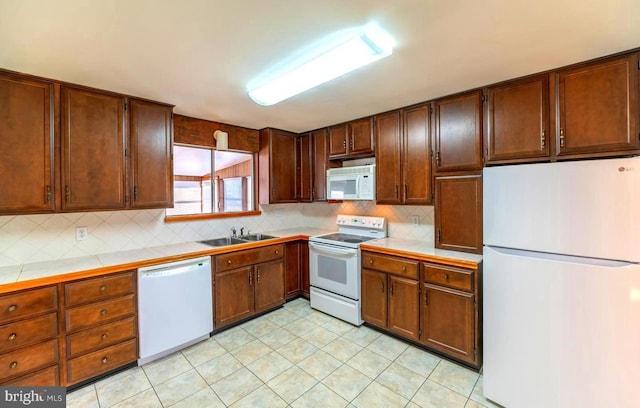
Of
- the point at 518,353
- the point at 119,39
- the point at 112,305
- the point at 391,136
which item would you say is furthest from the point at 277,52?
the point at 518,353

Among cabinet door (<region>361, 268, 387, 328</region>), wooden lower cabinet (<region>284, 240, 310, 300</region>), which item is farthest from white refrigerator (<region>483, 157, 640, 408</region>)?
Answer: wooden lower cabinet (<region>284, 240, 310, 300</region>)

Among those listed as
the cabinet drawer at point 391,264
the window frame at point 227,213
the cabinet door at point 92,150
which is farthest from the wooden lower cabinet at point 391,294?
the cabinet door at point 92,150

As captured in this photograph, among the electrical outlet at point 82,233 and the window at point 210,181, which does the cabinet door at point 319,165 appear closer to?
the window at point 210,181

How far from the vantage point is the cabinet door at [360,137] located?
3.11m

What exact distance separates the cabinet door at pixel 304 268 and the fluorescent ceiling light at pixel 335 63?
2042 millimetres

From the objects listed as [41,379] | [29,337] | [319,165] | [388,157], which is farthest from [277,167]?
[41,379]

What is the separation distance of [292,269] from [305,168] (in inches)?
56.4

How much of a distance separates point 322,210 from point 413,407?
2.73 metres

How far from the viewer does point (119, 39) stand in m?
1.52

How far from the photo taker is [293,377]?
2145mm

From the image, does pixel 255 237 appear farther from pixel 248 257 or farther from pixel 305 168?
pixel 305 168

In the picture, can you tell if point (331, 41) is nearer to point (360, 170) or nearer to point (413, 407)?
point (360, 170)

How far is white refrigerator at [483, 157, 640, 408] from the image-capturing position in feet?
4.63

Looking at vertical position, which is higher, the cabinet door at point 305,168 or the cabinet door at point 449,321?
the cabinet door at point 305,168
